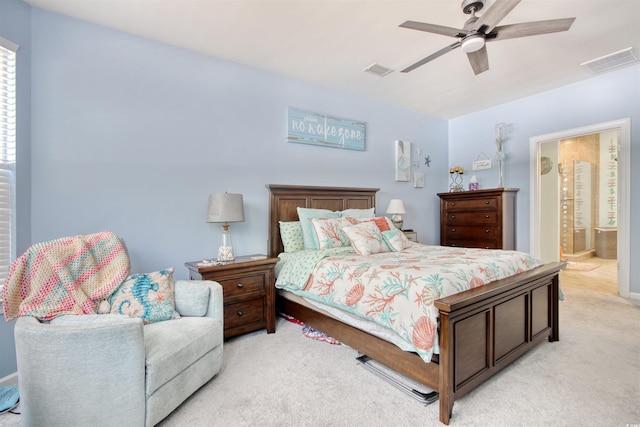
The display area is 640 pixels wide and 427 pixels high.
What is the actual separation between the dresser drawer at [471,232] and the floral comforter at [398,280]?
1916mm

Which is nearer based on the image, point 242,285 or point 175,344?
point 175,344

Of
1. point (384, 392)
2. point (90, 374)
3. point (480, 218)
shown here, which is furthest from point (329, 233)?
point (480, 218)

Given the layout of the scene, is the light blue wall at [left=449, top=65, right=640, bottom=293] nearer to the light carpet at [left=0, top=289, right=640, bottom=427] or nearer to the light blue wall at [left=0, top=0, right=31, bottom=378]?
the light carpet at [left=0, top=289, right=640, bottom=427]

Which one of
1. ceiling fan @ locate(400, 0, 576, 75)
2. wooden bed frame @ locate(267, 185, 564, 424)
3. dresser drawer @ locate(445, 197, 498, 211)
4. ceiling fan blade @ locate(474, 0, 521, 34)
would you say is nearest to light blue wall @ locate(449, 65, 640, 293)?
dresser drawer @ locate(445, 197, 498, 211)

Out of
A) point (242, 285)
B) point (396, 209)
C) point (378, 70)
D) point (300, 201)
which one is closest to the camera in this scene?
point (242, 285)

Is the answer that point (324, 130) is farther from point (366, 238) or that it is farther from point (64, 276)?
point (64, 276)

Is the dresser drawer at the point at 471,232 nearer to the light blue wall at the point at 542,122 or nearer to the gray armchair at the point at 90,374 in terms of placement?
the light blue wall at the point at 542,122

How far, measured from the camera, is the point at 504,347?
216cm

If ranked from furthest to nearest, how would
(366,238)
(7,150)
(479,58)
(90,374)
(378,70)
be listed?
(378,70) → (366,238) → (479,58) → (7,150) → (90,374)

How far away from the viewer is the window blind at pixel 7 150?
217 cm

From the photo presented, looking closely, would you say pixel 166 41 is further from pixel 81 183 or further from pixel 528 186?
pixel 528 186

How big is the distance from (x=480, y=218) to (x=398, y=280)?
333 cm

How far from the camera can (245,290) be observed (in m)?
2.83

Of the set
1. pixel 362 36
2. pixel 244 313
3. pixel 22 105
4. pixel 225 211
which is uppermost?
pixel 362 36
